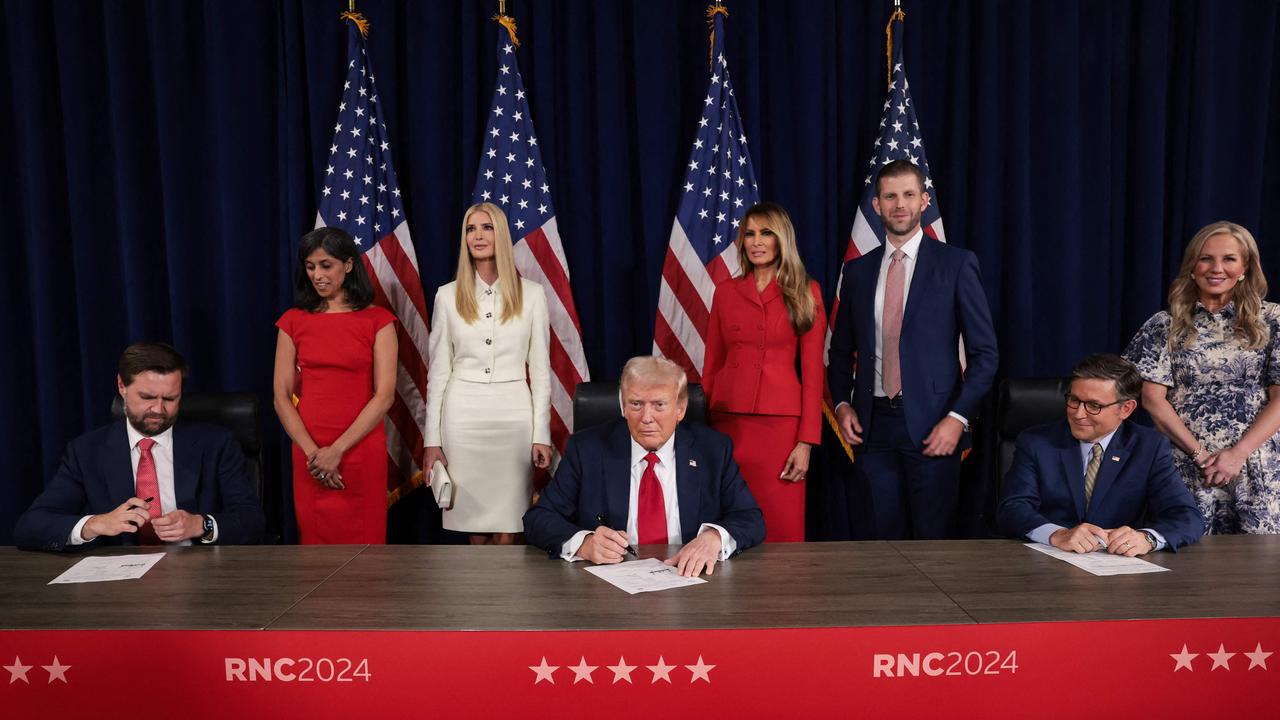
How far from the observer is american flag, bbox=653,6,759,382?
383 centimetres

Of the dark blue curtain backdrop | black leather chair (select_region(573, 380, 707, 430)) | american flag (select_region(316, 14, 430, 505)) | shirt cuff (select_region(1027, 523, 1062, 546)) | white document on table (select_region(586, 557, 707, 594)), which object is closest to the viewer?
white document on table (select_region(586, 557, 707, 594))

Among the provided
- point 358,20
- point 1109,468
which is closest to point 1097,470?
point 1109,468

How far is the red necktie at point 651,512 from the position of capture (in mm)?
2230

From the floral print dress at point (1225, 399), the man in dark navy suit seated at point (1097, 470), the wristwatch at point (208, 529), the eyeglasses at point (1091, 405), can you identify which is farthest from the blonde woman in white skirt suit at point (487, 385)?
the floral print dress at point (1225, 399)

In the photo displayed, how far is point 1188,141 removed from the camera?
4.12m

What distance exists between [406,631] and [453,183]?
2.99 m

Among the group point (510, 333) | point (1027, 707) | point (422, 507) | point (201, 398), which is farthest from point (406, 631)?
point (422, 507)

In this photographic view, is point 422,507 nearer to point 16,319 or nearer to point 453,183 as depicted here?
point 453,183

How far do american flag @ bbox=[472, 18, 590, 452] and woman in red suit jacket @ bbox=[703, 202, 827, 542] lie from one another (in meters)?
0.93

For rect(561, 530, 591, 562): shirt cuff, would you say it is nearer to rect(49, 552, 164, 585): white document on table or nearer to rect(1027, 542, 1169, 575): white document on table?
rect(49, 552, 164, 585): white document on table

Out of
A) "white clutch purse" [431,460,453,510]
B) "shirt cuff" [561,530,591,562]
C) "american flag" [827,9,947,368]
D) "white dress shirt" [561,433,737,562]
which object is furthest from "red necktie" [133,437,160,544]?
"american flag" [827,9,947,368]

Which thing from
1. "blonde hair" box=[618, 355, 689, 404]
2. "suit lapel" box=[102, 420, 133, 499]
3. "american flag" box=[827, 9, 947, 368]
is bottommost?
"suit lapel" box=[102, 420, 133, 499]

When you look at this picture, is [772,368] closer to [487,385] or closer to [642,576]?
[487,385]

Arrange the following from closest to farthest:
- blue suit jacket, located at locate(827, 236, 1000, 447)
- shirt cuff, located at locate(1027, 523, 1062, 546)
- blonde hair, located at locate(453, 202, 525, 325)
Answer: shirt cuff, located at locate(1027, 523, 1062, 546), blue suit jacket, located at locate(827, 236, 1000, 447), blonde hair, located at locate(453, 202, 525, 325)
